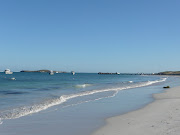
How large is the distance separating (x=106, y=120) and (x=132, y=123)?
1584 mm

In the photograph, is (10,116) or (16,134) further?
(10,116)

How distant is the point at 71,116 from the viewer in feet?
41.5

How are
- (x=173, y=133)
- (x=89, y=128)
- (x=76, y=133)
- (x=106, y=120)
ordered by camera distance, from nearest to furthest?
1. (x=173, y=133)
2. (x=76, y=133)
3. (x=89, y=128)
4. (x=106, y=120)

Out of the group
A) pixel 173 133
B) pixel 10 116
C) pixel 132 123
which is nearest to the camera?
pixel 173 133

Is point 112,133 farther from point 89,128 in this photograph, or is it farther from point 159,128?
point 159,128

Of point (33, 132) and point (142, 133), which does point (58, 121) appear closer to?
point (33, 132)

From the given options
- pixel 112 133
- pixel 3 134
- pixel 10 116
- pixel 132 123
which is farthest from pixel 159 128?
pixel 10 116

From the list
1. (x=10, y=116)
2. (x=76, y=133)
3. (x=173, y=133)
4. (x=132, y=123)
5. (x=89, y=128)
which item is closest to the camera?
(x=173, y=133)

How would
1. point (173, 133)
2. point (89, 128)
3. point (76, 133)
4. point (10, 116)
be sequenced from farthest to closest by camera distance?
point (10, 116) < point (89, 128) < point (76, 133) < point (173, 133)

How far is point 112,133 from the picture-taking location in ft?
29.2

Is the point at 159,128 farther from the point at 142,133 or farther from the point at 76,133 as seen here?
the point at 76,133

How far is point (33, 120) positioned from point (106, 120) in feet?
13.8

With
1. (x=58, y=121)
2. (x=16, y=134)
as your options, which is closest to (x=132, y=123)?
(x=58, y=121)

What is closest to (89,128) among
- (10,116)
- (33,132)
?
(33,132)
